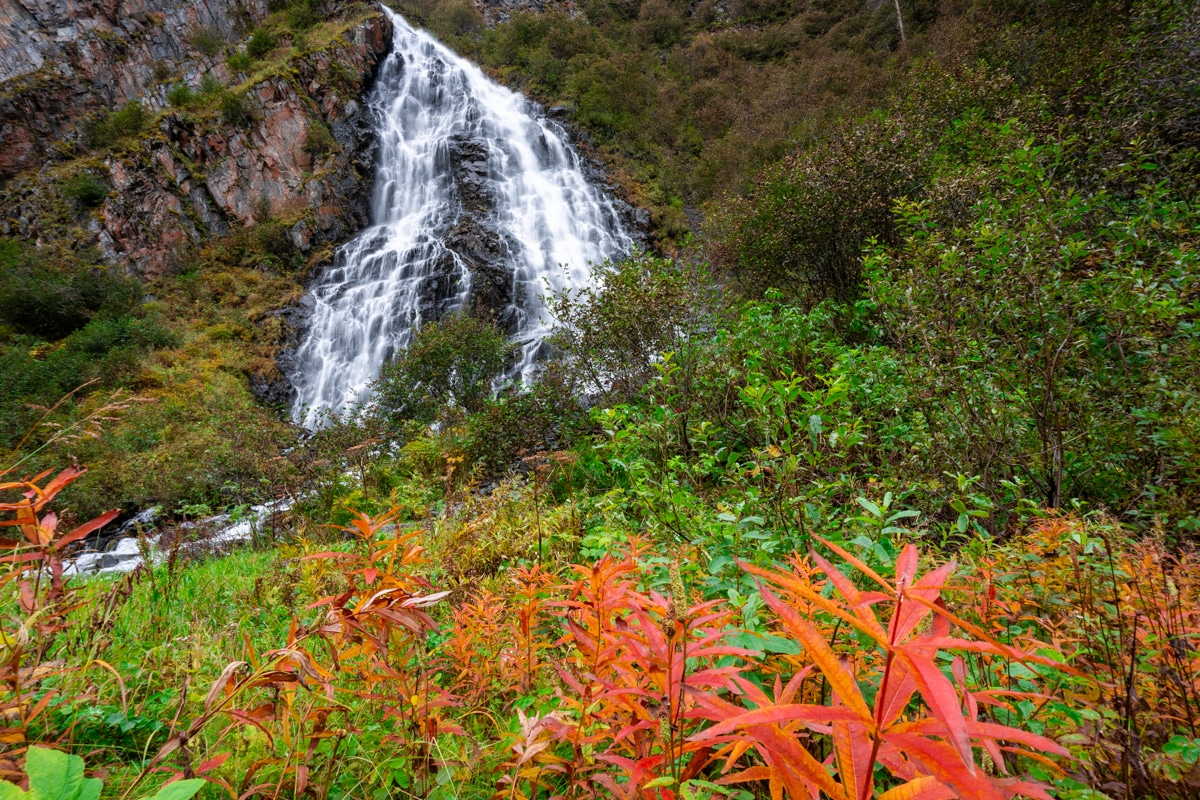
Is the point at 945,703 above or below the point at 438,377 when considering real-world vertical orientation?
above

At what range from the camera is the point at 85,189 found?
16.8 meters

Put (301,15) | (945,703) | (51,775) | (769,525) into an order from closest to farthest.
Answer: (945,703) → (51,775) → (769,525) → (301,15)

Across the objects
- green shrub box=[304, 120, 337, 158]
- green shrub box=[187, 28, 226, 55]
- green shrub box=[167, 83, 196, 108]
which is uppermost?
green shrub box=[187, 28, 226, 55]

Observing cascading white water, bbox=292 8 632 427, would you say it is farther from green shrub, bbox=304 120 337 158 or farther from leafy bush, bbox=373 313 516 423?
leafy bush, bbox=373 313 516 423

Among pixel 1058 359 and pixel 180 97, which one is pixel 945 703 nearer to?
pixel 1058 359

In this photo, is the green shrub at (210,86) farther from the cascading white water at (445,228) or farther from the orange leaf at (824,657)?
the orange leaf at (824,657)

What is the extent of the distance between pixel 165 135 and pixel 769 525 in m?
26.9

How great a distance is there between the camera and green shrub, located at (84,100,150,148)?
18.6 m

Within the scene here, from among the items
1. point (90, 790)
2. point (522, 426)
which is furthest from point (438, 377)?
point (90, 790)

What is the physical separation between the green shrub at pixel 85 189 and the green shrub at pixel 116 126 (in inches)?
95.5

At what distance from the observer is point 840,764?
505 mm

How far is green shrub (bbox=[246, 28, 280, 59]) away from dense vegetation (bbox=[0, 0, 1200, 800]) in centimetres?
2041

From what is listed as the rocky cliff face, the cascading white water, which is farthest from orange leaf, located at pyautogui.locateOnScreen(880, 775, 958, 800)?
the rocky cliff face

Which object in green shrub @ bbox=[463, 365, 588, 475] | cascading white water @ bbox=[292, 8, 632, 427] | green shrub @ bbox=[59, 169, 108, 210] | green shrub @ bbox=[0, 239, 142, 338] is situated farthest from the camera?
green shrub @ bbox=[59, 169, 108, 210]
